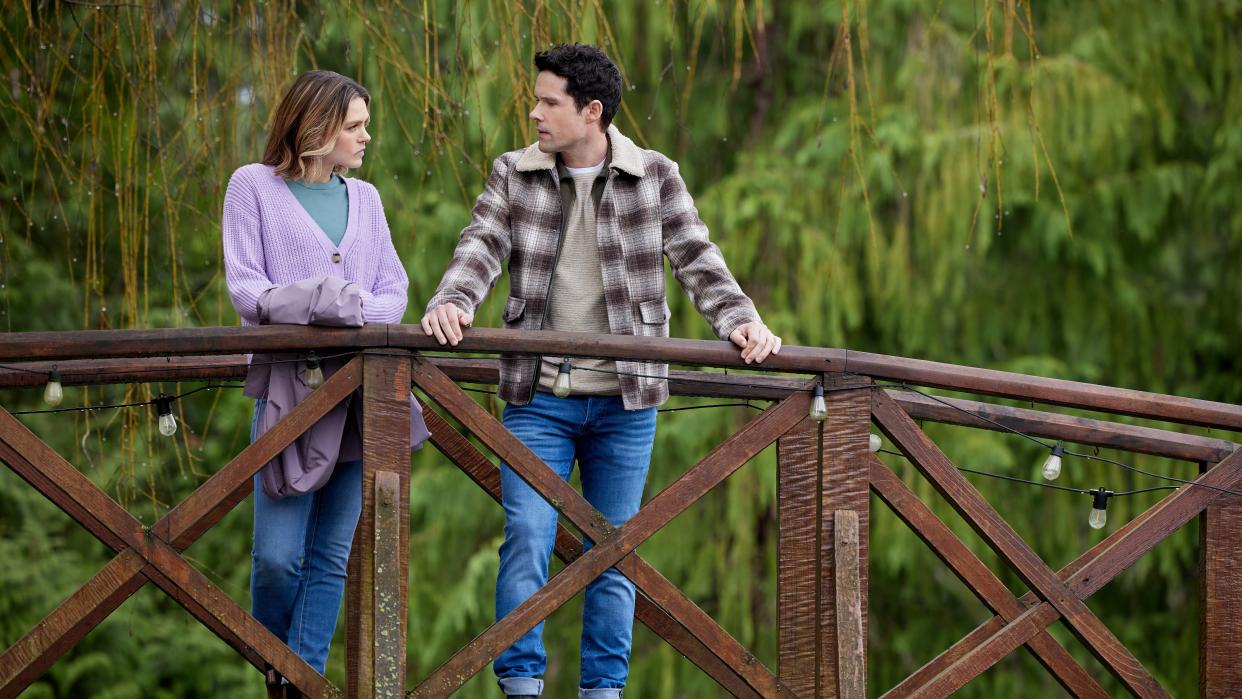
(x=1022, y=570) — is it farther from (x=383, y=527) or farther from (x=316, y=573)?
(x=316, y=573)

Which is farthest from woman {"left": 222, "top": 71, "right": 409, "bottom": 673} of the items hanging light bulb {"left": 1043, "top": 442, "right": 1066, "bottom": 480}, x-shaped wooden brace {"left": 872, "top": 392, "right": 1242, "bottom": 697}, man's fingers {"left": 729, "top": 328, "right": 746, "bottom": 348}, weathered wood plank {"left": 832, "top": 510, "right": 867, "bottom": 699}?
hanging light bulb {"left": 1043, "top": 442, "right": 1066, "bottom": 480}

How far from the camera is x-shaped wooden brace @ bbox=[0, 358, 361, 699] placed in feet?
10.8

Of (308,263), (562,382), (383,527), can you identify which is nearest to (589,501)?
(562,382)

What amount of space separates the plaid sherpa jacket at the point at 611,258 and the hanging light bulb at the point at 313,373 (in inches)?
13.9

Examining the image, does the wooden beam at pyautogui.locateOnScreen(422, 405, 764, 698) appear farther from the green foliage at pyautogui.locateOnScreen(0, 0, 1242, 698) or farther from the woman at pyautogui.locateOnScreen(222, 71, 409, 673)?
the green foliage at pyautogui.locateOnScreen(0, 0, 1242, 698)

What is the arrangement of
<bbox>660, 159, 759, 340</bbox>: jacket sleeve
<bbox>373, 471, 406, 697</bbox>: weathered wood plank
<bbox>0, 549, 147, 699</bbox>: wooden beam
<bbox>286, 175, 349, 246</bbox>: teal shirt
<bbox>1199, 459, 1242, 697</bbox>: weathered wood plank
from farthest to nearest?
<bbox>1199, 459, 1242, 697</bbox>: weathered wood plank < <bbox>660, 159, 759, 340</bbox>: jacket sleeve < <bbox>286, 175, 349, 246</bbox>: teal shirt < <bbox>373, 471, 406, 697</bbox>: weathered wood plank < <bbox>0, 549, 147, 699</bbox>: wooden beam

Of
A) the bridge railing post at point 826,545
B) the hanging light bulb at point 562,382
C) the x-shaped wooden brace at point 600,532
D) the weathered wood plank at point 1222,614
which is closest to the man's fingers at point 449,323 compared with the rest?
the x-shaped wooden brace at point 600,532

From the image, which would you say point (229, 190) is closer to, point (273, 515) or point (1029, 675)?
point (273, 515)

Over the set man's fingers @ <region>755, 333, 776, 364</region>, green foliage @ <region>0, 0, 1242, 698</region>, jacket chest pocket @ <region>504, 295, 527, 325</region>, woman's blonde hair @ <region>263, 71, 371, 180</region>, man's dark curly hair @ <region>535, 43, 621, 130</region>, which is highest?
man's dark curly hair @ <region>535, 43, 621, 130</region>

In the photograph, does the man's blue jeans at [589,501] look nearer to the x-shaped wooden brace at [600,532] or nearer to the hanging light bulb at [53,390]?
the x-shaped wooden brace at [600,532]

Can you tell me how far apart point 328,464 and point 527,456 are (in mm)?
397

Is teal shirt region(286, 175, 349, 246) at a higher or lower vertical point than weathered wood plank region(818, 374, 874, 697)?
higher

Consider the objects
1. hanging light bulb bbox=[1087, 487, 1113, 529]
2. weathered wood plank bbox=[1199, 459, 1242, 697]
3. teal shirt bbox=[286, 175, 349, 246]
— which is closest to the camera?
teal shirt bbox=[286, 175, 349, 246]

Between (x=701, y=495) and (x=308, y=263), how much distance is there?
0.93 m
